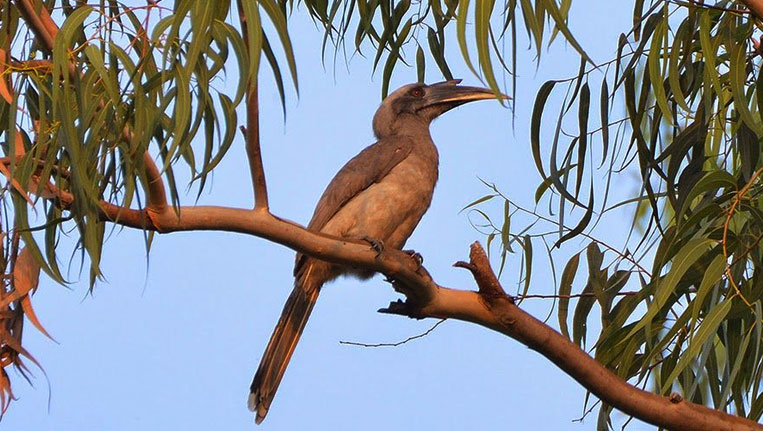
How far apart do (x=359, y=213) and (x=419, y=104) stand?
1099mm

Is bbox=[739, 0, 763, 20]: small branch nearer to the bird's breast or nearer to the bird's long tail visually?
the bird's breast

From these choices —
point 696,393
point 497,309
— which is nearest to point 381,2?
point 497,309

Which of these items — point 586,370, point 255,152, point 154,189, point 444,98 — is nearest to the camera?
point 154,189

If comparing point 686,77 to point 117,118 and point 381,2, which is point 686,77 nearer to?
point 381,2

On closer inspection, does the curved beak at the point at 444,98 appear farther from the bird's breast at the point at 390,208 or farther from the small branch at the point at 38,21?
the small branch at the point at 38,21

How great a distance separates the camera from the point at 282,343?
15.5 ft

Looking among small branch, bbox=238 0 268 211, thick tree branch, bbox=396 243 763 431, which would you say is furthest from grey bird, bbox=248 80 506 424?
small branch, bbox=238 0 268 211

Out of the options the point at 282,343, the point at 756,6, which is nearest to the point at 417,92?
the point at 282,343

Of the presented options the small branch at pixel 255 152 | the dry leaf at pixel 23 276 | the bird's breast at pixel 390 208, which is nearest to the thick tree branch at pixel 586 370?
the small branch at pixel 255 152

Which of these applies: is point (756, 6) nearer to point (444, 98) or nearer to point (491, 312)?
point (491, 312)

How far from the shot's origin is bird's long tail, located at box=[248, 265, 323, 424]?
449 centimetres

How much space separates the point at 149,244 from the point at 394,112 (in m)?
A: 2.98

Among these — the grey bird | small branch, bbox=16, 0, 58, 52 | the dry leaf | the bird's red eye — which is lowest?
the dry leaf

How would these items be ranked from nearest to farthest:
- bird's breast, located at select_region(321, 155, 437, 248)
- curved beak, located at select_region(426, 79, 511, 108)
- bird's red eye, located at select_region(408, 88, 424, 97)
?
bird's breast, located at select_region(321, 155, 437, 248), curved beak, located at select_region(426, 79, 511, 108), bird's red eye, located at select_region(408, 88, 424, 97)
